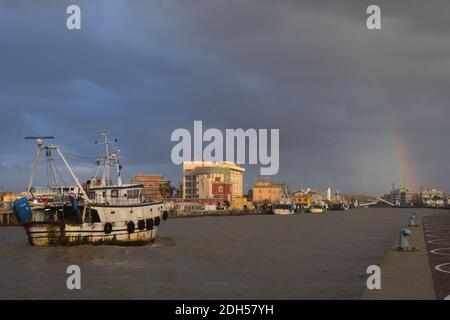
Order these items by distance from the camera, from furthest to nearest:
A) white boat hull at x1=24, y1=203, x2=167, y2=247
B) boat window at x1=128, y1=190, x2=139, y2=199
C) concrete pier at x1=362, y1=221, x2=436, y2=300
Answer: boat window at x1=128, y1=190, x2=139, y2=199 < white boat hull at x1=24, y1=203, x2=167, y2=247 < concrete pier at x1=362, y1=221, x2=436, y2=300

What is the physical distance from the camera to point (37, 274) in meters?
36.9

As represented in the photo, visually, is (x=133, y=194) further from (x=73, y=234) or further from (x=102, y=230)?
(x=73, y=234)

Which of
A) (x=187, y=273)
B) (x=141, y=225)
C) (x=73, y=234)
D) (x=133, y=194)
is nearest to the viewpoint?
(x=187, y=273)

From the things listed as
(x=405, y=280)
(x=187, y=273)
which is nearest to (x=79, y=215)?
(x=187, y=273)

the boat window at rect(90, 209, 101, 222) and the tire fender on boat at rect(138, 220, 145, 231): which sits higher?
the boat window at rect(90, 209, 101, 222)

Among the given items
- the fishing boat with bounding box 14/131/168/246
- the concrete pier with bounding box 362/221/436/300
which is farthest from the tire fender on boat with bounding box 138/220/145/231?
the concrete pier with bounding box 362/221/436/300

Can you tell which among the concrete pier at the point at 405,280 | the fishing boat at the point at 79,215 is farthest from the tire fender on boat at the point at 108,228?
→ the concrete pier at the point at 405,280

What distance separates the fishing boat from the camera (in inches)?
2194

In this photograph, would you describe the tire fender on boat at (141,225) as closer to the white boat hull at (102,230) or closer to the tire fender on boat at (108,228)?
the white boat hull at (102,230)

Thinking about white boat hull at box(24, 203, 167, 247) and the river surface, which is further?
white boat hull at box(24, 203, 167, 247)

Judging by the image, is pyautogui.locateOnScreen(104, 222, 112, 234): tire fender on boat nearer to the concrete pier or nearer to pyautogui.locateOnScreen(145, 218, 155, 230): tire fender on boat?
pyautogui.locateOnScreen(145, 218, 155, 230): tire fender on boat

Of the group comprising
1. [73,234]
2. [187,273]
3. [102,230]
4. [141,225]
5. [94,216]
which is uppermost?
[94,216]

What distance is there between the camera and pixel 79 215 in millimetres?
56031

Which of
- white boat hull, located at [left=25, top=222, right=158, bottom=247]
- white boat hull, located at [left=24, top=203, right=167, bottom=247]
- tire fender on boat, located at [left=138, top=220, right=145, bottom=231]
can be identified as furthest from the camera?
tire fender on boat, located at [left=138, top=220, right=145, bottom=231]
